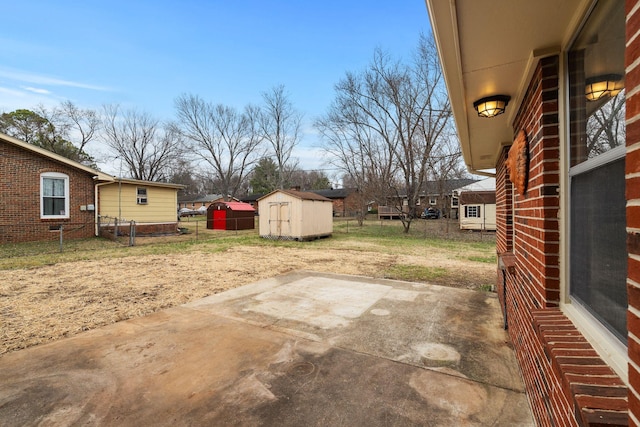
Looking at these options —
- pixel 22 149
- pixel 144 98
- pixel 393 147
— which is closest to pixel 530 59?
pixel 22 149

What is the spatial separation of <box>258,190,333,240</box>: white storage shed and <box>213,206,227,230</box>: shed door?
5.40 m

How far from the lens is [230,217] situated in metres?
18.7

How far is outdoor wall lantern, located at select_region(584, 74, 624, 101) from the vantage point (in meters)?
1.15

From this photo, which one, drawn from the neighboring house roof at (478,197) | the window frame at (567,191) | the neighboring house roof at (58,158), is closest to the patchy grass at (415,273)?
the window frame at (567,191)

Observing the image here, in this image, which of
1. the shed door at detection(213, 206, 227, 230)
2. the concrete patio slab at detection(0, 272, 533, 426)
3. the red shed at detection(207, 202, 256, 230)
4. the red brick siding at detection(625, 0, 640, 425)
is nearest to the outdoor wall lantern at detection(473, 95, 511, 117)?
the red brick siding at detection(625, 0, 640, 425)

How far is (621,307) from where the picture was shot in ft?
3.68

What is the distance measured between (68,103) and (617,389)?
3594cm

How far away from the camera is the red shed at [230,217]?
18.7 metres

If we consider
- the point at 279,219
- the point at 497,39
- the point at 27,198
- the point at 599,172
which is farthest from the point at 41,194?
the point at 599,172

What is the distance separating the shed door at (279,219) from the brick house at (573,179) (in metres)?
11.7

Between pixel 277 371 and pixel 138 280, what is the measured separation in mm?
4706

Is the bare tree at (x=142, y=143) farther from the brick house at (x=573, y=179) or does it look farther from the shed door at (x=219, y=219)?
the brick house at (x=573, y=179)

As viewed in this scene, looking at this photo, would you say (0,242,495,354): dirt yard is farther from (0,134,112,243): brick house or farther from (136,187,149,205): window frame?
(136,187,149,205): window frame

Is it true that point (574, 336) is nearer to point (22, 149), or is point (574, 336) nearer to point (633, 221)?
point (633, 221)
